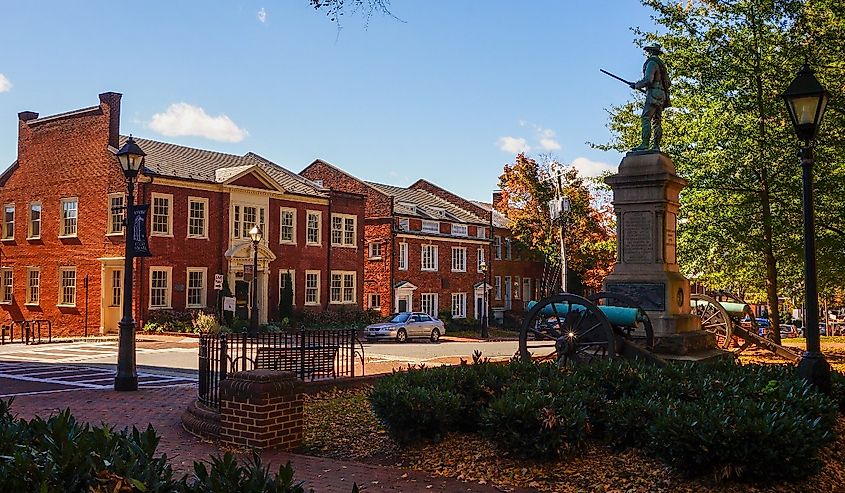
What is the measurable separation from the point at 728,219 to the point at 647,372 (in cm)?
1181

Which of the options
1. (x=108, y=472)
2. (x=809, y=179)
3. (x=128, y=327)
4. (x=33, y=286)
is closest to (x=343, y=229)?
(x=33, y=286)

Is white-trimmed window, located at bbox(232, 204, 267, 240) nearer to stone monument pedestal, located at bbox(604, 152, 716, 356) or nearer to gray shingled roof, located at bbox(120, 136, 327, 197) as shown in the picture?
gray shingled roof, located at bbox(120, 136, 327, 197)

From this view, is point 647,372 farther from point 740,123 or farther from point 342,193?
point 342,193

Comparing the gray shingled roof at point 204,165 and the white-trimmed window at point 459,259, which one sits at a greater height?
the gray shingled roof at point 204,165

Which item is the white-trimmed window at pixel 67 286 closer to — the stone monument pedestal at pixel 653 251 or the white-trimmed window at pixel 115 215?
the white-trimmed window at pixel 115 215

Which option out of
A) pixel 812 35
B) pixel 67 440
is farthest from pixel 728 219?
pixel 67 440

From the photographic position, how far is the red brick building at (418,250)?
45.8 meters

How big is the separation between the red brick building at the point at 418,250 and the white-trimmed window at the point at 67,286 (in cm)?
1509

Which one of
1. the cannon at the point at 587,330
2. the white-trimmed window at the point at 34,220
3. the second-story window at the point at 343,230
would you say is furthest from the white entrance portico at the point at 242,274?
the cannon at the point at 587,330

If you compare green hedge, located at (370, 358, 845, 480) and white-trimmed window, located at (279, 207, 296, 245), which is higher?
white-trimmed window, located at (279, 207, 296, 245)

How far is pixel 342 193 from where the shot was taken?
41.9 meters

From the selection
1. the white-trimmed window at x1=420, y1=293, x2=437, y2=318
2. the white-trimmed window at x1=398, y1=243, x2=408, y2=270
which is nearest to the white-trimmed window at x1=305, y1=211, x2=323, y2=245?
the white-trimmed window at x1=398, y1=243, x2=408, y2=270

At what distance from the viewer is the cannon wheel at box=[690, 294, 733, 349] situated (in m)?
16.9

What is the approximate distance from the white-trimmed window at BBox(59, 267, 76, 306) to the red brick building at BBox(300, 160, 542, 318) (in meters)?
15.1
